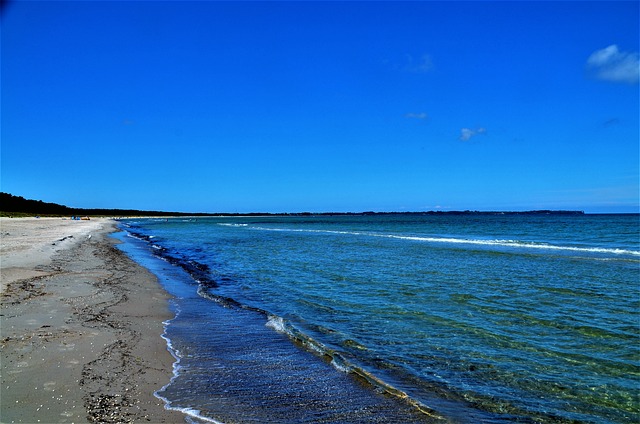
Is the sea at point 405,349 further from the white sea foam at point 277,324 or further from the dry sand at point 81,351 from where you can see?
the dry sand at point 81,351

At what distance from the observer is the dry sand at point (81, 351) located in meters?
4.98

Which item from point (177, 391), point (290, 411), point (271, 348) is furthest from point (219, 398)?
point (271, 348)

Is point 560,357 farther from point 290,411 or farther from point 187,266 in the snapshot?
point 187,266

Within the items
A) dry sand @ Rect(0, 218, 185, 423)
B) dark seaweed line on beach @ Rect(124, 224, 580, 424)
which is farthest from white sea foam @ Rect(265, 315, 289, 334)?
dry sand @ Rect(0, 218, 185, 423)

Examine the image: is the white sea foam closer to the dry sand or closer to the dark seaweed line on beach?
the dark seaweed line on beach

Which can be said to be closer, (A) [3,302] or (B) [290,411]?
(B) [290,411]

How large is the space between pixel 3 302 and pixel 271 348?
22.1ft

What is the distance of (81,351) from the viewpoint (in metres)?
6.90

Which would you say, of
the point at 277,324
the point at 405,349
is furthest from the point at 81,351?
the point at 405,349

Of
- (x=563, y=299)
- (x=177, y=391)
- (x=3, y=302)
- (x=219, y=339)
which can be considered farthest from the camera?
(x=563, y=299)

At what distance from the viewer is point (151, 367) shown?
6.57 metres

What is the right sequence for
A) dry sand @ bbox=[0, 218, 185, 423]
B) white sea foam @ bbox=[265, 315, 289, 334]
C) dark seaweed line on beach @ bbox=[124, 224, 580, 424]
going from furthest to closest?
white sea foam @ bbox=[265, 315, 289, 334] < dark seaweed line on beach @ bbox=[124, 224, 580, 424] < dry sand @ bbox=[0, 218, 185, 423]

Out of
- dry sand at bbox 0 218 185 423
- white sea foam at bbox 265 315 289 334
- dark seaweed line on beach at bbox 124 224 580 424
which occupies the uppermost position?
dry sand at bbox 0 218 185 423

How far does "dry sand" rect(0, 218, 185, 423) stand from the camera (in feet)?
16.3
